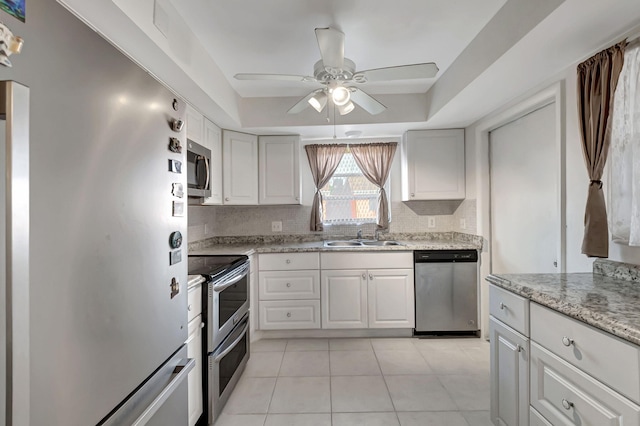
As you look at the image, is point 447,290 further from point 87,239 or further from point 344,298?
point 87,239

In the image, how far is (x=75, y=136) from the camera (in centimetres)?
67

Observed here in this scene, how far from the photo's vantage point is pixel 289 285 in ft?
9.53

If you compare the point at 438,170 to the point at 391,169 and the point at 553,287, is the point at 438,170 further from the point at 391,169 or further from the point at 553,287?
the point at 553,287

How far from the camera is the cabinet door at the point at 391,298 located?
2.87 m

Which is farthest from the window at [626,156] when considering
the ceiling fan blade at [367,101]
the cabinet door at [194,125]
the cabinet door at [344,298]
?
the cabinet door at [194,125]

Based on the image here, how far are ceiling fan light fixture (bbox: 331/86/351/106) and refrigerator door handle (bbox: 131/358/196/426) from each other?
167cm

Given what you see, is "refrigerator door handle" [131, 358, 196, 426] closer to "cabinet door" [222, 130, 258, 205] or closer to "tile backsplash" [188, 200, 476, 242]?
"cabinet door" [222, 130, 258, 205]

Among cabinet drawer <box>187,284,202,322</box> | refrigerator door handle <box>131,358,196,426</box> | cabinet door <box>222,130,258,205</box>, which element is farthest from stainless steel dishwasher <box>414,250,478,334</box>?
refrigerator door handle <box>131,358,196,426</box>

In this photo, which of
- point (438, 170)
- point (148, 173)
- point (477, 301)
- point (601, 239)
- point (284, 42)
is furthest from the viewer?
point (438, 170)

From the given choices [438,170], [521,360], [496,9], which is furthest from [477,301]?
[496,9]

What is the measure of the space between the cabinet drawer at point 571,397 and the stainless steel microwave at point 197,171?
2.04 m

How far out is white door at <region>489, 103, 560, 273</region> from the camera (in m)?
2.02

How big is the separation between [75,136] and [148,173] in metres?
0.28

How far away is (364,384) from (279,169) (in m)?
2.21
